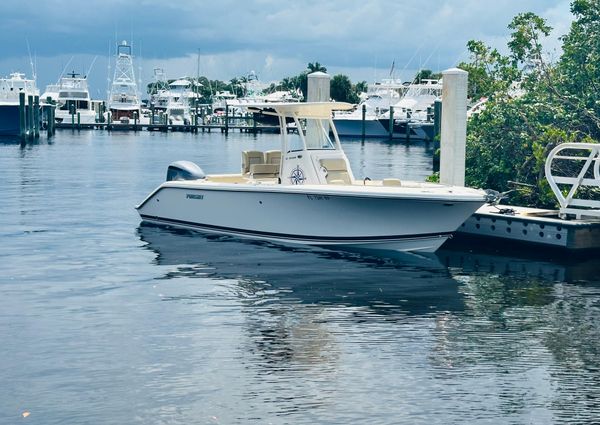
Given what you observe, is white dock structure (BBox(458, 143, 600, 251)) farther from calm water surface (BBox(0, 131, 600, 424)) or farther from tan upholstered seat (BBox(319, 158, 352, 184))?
tan upholstered seat (BBox(319, 158, 352, 184))

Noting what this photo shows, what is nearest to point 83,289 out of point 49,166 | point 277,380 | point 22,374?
point 22,374

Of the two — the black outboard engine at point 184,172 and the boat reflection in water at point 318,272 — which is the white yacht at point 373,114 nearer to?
the black outboard engine at point 184,172

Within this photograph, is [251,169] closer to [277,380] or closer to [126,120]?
[277,380]

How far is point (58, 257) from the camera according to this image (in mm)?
22312

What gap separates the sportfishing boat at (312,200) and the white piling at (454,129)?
8.61 ft

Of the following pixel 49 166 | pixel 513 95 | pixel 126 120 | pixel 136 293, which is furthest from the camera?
pixel 126 120

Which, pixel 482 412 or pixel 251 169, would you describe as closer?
pixel 482 412

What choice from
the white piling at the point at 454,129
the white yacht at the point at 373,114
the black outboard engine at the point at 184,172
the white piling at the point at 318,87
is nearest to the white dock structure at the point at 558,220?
the white piling at the point at 454,129

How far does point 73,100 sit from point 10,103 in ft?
84.3

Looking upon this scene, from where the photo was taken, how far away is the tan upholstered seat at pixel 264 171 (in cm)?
2469

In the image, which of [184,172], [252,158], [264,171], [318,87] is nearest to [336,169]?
[264,171]

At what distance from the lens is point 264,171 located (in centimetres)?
2475

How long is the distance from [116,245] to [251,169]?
375cm

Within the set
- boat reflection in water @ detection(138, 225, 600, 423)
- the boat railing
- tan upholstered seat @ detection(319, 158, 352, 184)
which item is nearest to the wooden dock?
the boat railing
